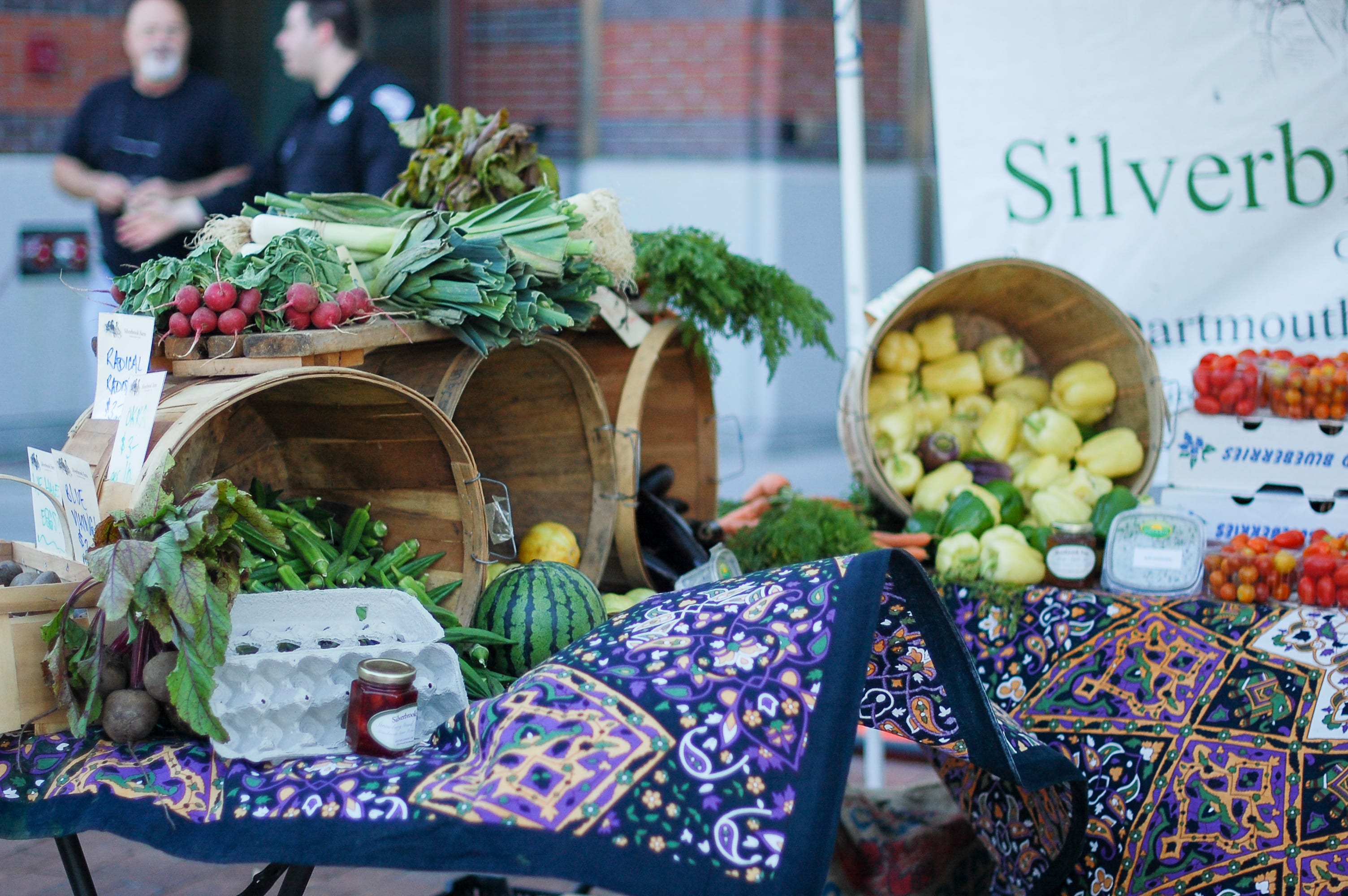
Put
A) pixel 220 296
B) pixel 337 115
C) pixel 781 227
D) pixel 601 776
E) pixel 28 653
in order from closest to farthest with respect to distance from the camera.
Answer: pixel 601 776, pixel 28 653, pixel 220 296, pixel 337 115, pixel 781 227

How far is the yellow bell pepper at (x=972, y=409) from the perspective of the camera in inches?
135

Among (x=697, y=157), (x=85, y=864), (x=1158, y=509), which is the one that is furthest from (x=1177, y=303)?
(x=697, y=157)

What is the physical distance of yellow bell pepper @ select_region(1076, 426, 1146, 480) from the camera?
317cm

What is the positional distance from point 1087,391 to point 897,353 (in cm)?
56

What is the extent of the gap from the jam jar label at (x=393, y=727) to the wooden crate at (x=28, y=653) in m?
0.46

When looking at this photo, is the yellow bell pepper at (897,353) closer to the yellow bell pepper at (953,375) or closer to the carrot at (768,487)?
the yellow bell pepper at (953,375)

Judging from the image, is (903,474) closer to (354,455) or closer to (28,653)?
(354,455)

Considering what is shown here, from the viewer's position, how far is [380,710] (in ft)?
5.36

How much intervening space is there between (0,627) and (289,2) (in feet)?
24.8

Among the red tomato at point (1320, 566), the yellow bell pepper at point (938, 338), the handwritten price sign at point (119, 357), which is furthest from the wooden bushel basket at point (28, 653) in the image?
the yellow bell pepper at point (938, 338)

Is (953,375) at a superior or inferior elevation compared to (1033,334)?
inferior

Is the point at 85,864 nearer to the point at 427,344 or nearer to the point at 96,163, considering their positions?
the point at 427,344

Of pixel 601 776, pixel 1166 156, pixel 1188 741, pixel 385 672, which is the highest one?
pixel 1166 156

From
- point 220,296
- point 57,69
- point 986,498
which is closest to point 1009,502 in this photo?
point 986,498
